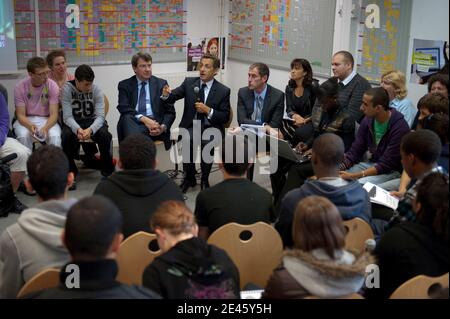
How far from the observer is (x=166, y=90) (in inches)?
214

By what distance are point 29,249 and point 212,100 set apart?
3296mm

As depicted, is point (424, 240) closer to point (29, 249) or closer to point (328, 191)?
point (328, 191)

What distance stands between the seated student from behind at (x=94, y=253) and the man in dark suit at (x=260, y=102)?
10.9ft

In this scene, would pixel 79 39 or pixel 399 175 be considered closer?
pixel 399 175

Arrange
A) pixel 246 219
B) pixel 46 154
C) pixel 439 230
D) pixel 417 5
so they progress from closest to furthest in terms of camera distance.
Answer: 1. pixel 439 230
2. pixel 46 154
3. pixel 246 219
4. pixel 417 5

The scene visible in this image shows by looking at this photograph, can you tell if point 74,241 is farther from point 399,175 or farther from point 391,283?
point 399,175

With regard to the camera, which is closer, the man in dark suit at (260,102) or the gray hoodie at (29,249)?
the gray hoodie at (29,249)

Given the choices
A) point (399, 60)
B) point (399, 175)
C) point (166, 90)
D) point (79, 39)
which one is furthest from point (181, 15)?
point (399, 175)

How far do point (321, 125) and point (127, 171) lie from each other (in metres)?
2.26

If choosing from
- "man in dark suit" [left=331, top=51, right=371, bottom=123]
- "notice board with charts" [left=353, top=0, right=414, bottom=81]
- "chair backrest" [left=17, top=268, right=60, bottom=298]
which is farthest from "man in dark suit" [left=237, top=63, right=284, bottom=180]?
"chair backrest" [left=17, top=268, right=60, bottom=298]

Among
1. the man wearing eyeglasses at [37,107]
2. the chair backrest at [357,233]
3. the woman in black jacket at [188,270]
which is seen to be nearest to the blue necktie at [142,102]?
the man wearing eyeglasses at [37,107]

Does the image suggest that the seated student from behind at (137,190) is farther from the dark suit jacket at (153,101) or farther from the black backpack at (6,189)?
the dark suit jacket at (153,101)

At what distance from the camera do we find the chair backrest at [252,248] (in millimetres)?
2574

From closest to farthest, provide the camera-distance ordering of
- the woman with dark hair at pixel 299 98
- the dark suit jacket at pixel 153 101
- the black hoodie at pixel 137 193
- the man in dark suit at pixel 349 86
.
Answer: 1. the black hoodie at pixel 137 193
2. the man in dark suit at pixel 349 86
3. the woman with dark hair at pixel 299 98
4. the dark suit jacket at pixel 153 101
